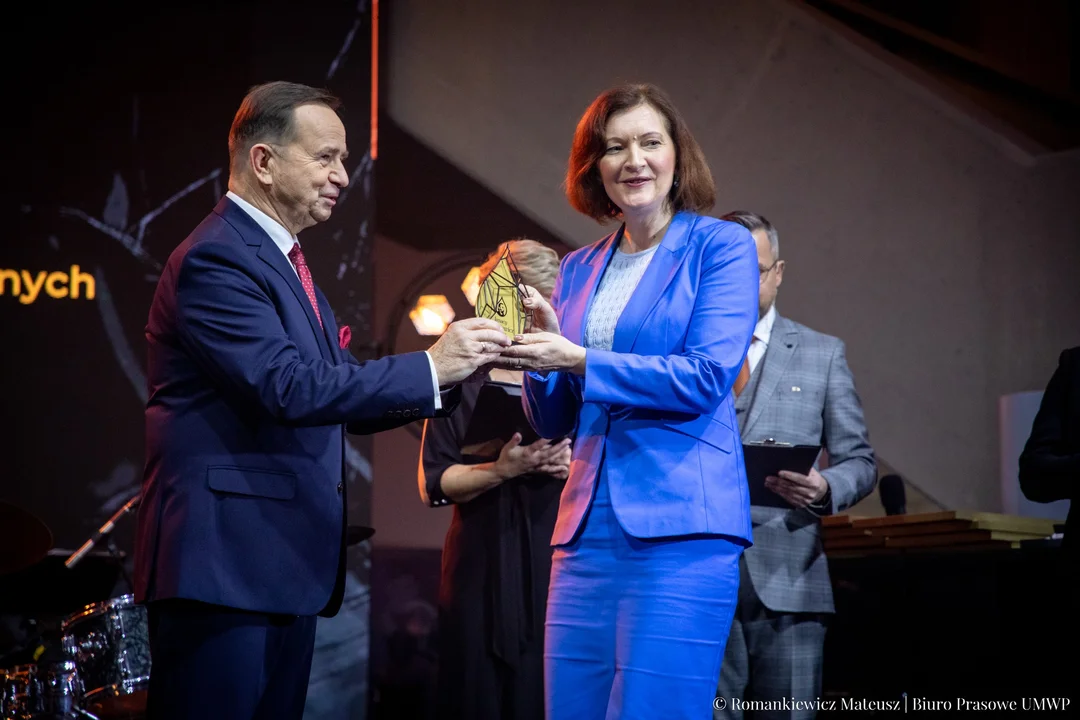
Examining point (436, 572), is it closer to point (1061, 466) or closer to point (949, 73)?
point (1061, 466)

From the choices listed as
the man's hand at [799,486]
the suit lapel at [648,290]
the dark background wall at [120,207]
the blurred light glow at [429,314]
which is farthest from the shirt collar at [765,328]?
the dark background wall at [120,207]

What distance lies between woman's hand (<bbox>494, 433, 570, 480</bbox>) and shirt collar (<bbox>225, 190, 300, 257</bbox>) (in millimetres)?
1186

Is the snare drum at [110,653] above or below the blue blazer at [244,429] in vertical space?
below

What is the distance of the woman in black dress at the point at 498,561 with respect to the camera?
10.2ft

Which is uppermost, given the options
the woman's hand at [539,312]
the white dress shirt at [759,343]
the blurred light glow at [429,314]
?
the blurred light glow at [429,314]

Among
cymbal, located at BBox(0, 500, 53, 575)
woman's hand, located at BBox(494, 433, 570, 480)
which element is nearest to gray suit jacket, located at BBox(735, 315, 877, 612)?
woman's hand, located at BBox(494, 433, 570, 480)

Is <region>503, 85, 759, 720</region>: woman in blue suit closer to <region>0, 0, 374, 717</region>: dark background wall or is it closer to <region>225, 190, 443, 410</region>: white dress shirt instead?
<region>225, 190, 443, 410</region>: white dress shirt

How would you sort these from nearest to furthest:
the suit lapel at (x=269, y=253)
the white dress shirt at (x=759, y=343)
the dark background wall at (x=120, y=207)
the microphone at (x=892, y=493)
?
1. the suit lapel at (x=269, y=253)
2. the white dress shirt at (x=759, y=343)
3. the microphone at (x=892, y=493)
4. the dark background wall at (x=120, y=207)

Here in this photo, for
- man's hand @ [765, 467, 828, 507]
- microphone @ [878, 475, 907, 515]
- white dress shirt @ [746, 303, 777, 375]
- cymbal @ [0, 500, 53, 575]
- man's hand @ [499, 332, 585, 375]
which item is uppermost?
white dress shirt @ [746, 303, 777, 375]

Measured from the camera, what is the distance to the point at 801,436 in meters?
3.07

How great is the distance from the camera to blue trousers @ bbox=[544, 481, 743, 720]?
1.79m

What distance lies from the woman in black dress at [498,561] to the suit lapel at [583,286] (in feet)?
2.95

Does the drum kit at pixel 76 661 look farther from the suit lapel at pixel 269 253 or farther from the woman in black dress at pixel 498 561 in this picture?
the suit lapel at pixel 269 253

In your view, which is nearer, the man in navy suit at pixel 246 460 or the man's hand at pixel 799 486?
the man in navy suit at pixel 246 460
